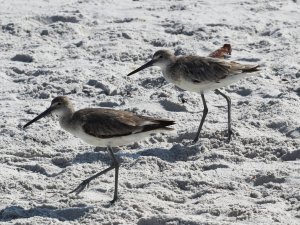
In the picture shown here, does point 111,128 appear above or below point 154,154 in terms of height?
above

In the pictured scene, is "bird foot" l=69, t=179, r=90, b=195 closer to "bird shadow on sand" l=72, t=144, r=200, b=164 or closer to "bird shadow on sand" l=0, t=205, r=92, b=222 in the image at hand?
"bird shadow on sand" l=0, t=205, r=92, b=222

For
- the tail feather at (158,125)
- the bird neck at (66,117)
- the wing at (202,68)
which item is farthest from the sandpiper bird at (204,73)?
the bird neck at (66,117)

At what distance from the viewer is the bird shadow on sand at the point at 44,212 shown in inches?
248

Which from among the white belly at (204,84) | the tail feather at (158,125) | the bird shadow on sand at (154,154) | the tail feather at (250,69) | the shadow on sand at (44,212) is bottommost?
the bird shadow on sand at (154,154)

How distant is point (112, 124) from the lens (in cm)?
674

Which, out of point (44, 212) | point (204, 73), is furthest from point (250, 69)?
point (44, 212)

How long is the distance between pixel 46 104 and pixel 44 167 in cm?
155

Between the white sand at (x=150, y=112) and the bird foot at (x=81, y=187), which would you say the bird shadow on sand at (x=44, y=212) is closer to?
the white sand at (x=150, y=112)

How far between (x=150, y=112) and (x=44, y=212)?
245cm

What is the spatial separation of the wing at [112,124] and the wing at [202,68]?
145cm

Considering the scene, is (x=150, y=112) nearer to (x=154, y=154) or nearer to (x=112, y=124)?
(x=154, y=154)

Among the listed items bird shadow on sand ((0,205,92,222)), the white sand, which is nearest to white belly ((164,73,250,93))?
the white sand

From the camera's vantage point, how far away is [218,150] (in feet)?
25.5

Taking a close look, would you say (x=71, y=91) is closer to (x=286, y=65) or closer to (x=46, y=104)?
(x=46, y=104)
